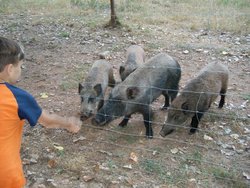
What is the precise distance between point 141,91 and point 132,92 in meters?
0.18

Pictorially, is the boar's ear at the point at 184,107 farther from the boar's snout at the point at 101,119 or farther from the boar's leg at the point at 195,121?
the boar's snout at the point at 101,119

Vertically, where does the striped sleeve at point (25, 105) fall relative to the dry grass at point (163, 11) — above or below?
above

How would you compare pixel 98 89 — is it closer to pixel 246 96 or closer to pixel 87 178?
pixel 87 178

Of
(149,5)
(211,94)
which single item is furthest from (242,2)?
(211,94)

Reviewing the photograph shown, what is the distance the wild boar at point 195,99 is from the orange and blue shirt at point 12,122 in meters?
2.72

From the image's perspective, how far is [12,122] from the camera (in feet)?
10.4

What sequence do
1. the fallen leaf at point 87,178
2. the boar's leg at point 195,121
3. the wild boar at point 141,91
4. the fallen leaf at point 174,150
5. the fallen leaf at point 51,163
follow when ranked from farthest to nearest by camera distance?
the boar's leg at point 195,121 < the wild boar at point 141,91 < the fallen leaf at point 174,150 < the fallen leaf at point 51,163 < the fallen leaf at point 87,178

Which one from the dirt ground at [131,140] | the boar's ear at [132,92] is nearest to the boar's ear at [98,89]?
the dirt ground at [131,140]

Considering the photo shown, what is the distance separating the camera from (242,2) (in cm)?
1238

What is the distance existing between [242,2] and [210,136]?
7.84 m

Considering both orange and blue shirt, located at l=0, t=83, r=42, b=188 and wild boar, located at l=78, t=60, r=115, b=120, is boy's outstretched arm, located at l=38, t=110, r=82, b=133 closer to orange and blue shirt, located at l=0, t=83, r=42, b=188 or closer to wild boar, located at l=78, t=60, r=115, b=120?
orange and blue shirt, located at l=0, t=83, r=42, b=188

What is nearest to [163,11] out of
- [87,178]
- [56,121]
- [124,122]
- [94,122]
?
[124,122]

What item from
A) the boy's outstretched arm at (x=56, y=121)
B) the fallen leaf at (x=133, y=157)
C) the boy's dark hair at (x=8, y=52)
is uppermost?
the boy's dark hair at (x=8, y=52)

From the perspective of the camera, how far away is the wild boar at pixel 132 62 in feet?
23.0
